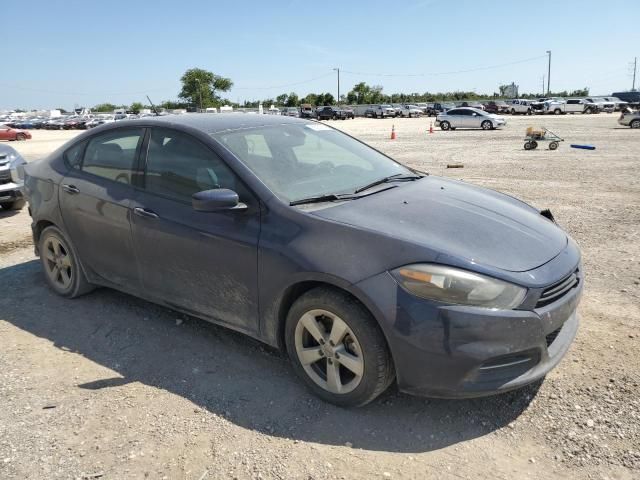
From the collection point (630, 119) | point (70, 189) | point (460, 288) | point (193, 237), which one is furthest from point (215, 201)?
point (630, 119)

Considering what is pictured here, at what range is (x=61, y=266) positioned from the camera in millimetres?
4781

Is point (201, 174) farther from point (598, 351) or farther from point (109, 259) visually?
point (598, 351)

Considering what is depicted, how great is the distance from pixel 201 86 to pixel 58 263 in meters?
112

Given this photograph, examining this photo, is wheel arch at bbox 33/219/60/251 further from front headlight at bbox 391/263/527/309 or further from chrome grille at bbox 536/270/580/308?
chrome grille at bbox 536/270/580/308

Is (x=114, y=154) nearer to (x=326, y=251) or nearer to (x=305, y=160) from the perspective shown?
(x=305, y=160)

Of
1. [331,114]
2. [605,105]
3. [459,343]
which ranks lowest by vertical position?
[459,343]

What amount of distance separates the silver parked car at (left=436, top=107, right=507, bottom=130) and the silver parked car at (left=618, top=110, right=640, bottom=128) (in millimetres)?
7161

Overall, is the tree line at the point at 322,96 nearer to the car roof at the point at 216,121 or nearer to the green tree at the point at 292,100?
the green tree at the point at 292,100

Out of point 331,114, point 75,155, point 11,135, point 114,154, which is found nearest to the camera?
point 114,154

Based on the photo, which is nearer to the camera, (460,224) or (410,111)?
(460,224)

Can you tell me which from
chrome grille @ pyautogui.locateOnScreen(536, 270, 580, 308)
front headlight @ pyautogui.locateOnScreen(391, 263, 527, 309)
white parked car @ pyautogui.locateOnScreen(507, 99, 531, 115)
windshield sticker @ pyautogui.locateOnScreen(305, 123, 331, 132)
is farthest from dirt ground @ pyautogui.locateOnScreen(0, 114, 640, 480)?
white parked car @ pyautogui.locateOnScreen(507, 99, 531, 115)

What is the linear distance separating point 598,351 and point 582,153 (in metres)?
14.8

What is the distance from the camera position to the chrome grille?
9.08 ft

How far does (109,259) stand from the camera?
418 centimetres
